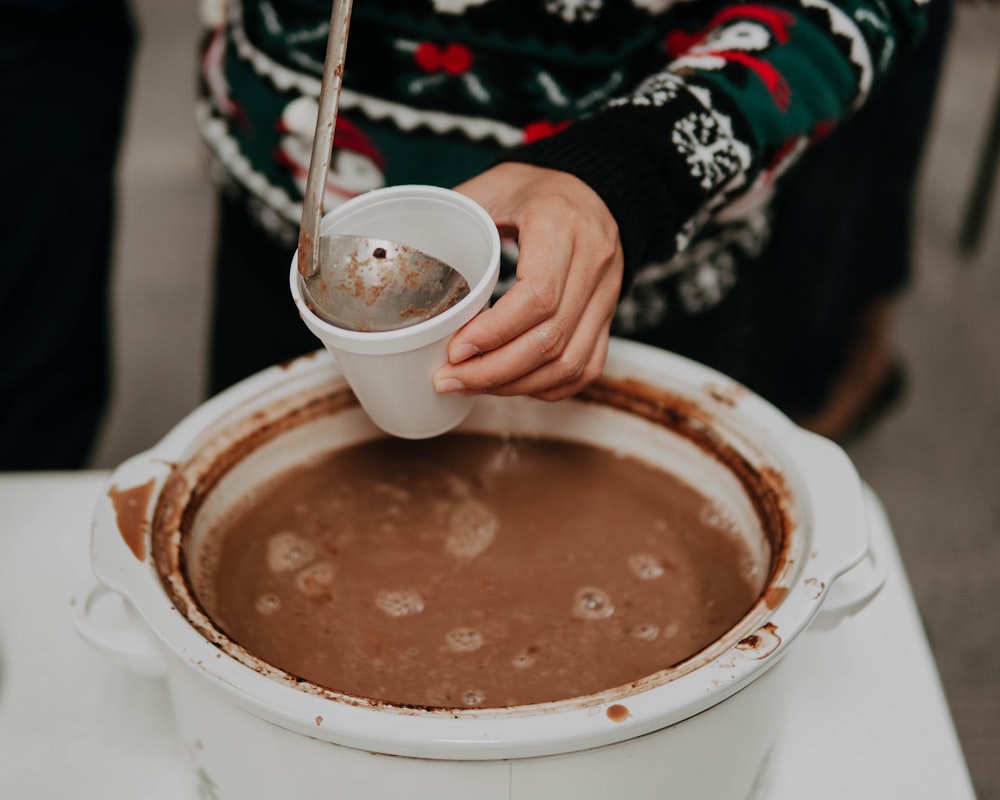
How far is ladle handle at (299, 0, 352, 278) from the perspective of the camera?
2.02ft

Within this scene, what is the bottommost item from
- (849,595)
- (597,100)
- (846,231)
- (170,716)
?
(846,231)

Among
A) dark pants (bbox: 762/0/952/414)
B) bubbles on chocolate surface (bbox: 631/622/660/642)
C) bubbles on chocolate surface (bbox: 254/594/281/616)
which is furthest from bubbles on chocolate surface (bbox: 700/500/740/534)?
dark pants (bbox: 762/0/952/414)

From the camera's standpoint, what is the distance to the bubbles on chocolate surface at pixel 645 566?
0.75 m

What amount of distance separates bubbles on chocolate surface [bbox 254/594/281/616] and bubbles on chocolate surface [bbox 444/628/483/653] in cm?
12

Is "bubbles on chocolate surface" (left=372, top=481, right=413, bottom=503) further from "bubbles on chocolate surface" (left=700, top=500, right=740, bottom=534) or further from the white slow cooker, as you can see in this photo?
"bubbles on chocolate surface" (left=700, top=500, right=740, bottom=534)

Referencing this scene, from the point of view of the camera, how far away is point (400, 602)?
73 cm

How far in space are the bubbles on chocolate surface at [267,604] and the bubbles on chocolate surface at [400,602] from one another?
0.07 metres

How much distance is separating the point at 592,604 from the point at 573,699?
0.59 ft

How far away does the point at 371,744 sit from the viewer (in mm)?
529

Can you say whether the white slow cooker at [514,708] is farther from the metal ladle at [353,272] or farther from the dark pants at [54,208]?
the dark pants at [54,208]

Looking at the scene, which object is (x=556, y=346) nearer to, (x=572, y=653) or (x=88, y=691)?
(x=572, y=653)

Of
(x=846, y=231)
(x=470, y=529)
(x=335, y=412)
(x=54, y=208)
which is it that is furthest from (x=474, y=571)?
(x=846, y=231)

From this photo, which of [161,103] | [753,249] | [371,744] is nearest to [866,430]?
[753,249]

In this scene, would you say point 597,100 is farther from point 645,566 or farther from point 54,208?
point 54,208
